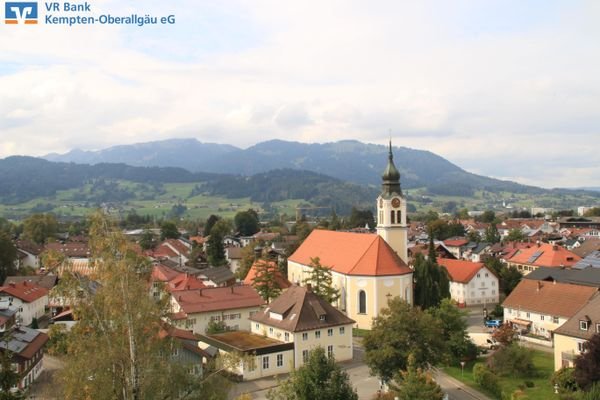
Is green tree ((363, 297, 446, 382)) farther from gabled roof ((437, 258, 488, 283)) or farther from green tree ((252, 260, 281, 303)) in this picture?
gabled roof ((437, 258, 488, 283))

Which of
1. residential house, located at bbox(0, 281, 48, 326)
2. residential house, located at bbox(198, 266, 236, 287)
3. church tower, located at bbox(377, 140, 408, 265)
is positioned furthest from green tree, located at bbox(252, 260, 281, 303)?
residential house, located at bbox(0, 281, 48, 326)

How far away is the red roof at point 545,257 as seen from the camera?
6731 centimetres

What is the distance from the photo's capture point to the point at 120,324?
1809 cm

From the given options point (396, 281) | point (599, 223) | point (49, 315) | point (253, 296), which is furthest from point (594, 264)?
point (599, 223)

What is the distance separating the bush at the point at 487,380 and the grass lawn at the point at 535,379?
32 cm

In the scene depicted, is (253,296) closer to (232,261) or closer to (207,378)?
(207,378)

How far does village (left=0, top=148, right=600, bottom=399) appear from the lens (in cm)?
2788

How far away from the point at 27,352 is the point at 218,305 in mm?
14886

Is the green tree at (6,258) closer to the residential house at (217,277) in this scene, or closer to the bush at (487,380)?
the residential house at (217,277)

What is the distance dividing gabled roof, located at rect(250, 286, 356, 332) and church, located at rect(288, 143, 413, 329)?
7.10 meters

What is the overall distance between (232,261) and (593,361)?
67.9 metres

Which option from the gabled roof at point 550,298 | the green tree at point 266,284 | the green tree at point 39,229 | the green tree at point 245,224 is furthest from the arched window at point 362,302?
the green tree at point 245,224

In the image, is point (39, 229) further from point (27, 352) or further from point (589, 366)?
point (589, 366)

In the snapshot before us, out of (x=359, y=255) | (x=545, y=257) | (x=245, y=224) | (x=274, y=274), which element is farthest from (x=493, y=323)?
(x=245, y=224)
